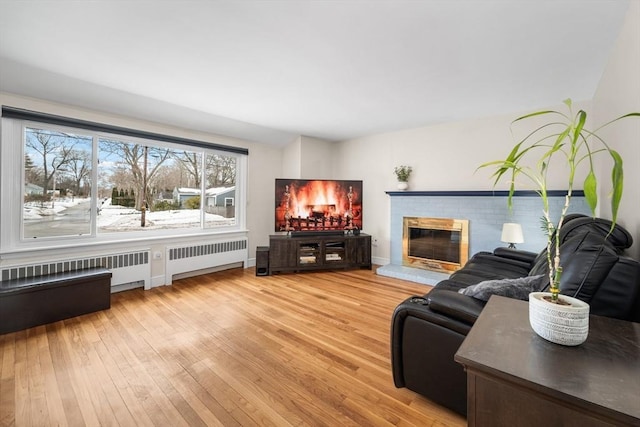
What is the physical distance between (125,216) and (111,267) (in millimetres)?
724

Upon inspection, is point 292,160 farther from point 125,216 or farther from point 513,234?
point 513,234

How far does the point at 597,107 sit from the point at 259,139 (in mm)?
4466

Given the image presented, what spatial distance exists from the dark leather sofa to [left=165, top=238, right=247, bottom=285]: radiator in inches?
131

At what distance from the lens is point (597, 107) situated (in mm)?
2785

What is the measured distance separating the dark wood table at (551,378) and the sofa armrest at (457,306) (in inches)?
12.8

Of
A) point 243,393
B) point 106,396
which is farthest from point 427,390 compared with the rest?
point 106,396

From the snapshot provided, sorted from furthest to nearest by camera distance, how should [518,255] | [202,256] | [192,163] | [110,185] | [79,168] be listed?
[192,163], [202,256], [110,185], [79,168], [518,255]

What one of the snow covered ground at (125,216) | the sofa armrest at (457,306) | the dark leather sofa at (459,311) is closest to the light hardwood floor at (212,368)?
the dark leather sofa at (459,311)

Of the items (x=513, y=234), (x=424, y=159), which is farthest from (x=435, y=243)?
(x=424, y=159)

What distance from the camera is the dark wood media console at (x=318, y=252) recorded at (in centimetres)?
427

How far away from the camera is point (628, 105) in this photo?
1.71 m

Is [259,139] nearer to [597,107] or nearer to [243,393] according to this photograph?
[243,393]

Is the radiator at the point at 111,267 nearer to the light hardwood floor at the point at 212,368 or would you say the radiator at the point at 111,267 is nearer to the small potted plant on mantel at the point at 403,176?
the light hardwood floor at the point at 212,368

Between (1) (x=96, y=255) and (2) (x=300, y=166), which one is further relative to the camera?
(2) (x=300, y=166)
